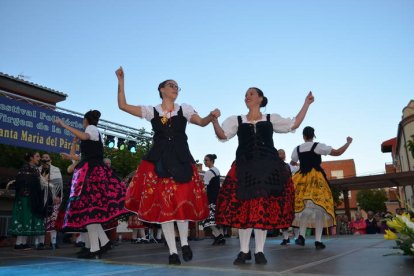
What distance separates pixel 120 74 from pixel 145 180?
1132 mm

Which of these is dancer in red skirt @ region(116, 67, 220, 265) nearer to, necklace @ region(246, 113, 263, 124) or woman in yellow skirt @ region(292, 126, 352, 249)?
necklace @ region(246, 113, 263, 124)

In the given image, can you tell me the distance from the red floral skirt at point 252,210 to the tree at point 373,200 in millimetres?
45833

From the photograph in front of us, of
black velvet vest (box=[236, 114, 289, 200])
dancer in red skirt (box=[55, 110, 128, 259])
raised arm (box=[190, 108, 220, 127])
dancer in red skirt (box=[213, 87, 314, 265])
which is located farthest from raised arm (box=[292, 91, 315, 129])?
dancer in red skirt (box=[55, 110, 128, 259])

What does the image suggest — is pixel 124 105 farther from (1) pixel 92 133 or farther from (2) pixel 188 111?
(1) pixel 92 133

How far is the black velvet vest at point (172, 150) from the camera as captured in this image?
3.50m

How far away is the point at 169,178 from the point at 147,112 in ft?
2.39

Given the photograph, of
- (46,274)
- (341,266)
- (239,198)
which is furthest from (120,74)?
(341,266)

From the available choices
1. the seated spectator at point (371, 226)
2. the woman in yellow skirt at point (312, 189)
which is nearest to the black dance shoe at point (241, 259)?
the woman in yellow skirt at point (312, 189)

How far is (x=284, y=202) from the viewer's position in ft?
11.9

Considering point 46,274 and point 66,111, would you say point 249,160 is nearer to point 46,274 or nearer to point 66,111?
point 46,274

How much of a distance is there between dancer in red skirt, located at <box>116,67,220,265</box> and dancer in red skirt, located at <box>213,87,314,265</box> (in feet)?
0.91

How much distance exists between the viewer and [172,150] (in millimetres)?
3574

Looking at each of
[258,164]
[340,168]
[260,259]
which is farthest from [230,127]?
[340,168]

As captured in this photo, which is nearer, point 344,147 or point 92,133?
point 92,133
